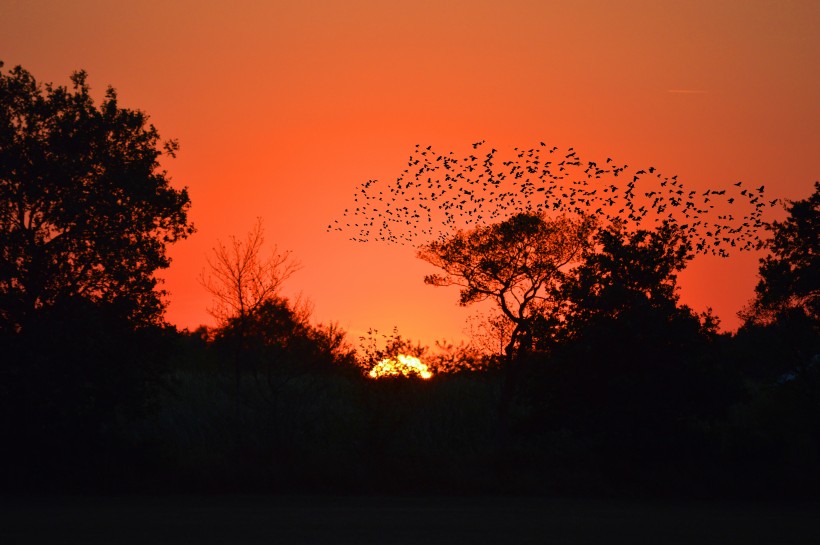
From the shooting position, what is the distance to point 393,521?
27328 millimetres

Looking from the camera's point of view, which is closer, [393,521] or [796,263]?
[393,521]

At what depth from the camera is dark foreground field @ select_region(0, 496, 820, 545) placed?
2403 cm

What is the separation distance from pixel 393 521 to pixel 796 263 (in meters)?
21.2

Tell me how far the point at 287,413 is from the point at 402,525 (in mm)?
14287

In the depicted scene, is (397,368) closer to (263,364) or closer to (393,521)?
(263,364)

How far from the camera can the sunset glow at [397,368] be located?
124ft

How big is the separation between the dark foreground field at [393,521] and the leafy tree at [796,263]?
9907 mm

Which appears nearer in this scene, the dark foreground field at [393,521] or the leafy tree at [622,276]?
the dark foreground field at [393,521]

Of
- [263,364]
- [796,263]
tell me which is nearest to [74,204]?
[263,364]

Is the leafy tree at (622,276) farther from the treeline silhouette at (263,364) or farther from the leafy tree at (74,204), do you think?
the leafy tree at (74,204)

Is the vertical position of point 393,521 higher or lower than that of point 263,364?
lower

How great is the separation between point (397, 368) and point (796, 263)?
1681 cm

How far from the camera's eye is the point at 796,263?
3875 cm

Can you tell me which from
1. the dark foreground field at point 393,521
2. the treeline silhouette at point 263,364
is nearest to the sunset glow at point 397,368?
the treeline silhouette at point 263,364
